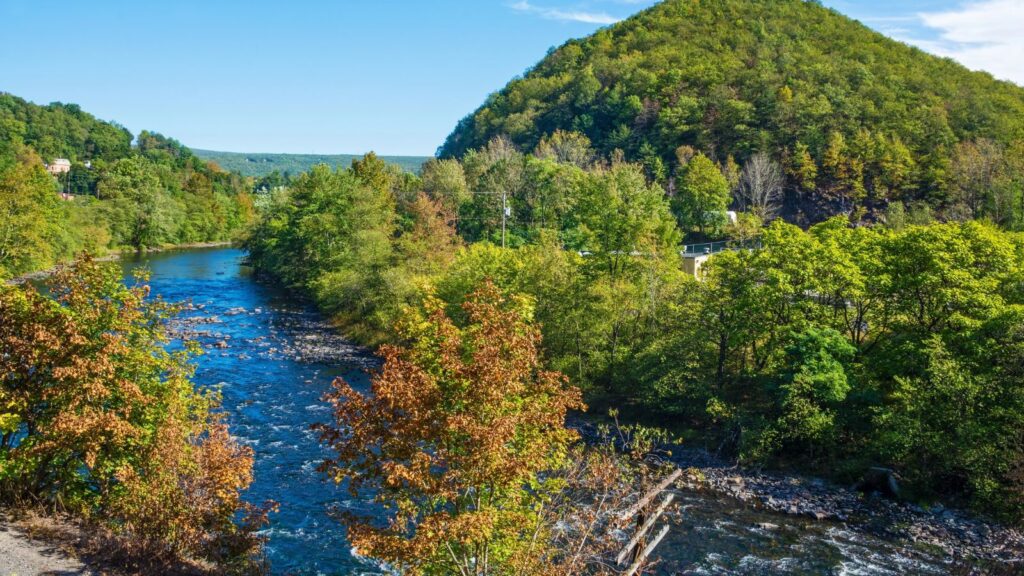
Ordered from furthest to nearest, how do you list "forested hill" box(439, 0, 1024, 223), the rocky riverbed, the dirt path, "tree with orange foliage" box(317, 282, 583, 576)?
"forested hill" box(439, 0, 1024, 223) < the rocky riverbed < the dirt path < "tree with orange foliage" box(317, 282, 583, 576)

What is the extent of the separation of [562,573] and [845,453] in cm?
2141

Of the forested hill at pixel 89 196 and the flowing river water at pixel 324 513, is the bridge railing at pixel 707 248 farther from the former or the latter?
the forested hill at pixel 89 196

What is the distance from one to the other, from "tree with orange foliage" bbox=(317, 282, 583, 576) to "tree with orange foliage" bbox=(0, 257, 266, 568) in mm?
4426

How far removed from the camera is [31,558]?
13.9 meters

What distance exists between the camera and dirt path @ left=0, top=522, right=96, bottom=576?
532 inches

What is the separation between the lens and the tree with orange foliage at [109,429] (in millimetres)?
13938

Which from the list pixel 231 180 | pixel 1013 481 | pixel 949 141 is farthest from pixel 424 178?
pixel 231 180

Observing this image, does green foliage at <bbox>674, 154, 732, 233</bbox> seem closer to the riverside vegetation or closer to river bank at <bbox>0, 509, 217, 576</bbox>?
the riverside vegetation

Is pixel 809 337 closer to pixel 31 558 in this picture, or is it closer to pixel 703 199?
pixel 31 558

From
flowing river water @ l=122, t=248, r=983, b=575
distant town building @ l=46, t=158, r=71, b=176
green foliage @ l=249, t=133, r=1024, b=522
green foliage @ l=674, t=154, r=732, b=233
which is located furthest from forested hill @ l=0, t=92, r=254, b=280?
green foliage @ l=674, t=154, r=732, b=233

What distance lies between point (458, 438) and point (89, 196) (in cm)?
11592

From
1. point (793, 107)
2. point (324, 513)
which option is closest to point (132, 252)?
point (324, 513)

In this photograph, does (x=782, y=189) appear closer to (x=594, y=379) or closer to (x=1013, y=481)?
(x=594, y=379)

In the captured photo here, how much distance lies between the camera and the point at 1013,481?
22828 millimetres
